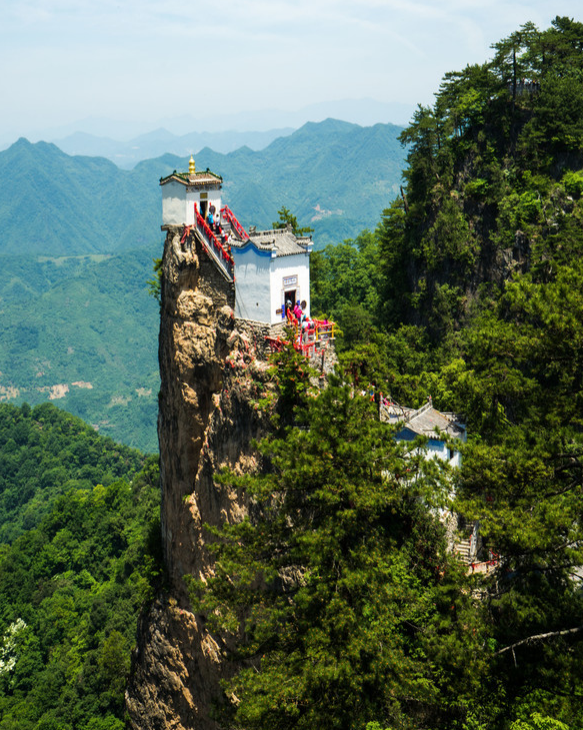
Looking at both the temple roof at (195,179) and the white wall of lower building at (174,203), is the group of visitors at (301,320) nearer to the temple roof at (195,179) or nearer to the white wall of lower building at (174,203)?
the white wall of lower building at (174,203)

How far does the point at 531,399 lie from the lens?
67.8 ft

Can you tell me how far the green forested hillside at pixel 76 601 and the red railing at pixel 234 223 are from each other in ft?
60.4

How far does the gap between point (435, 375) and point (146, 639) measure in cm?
2158

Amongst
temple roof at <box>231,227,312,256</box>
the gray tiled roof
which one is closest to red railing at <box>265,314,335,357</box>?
temple roof at <box>231,227,312,256</box>

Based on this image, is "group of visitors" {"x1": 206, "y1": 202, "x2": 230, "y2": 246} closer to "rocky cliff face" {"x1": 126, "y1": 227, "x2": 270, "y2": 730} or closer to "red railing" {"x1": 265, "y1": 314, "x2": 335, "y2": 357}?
"rocky cliff face" {"x1": 126, "y1": 227, "x2": 270, "y2": 730}

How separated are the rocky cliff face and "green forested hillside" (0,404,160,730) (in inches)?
Result: 125

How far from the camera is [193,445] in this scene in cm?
3834

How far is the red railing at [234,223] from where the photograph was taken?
35922 millimetres

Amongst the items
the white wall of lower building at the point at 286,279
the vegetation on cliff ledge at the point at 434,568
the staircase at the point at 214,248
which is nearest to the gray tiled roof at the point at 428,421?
the vegetation on cliff ledge at the point at 434,568

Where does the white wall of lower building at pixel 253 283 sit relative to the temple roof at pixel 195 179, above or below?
below

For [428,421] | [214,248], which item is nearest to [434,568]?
[428,421]

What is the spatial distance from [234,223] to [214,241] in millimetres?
1558

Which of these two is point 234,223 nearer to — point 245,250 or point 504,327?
point 245,250

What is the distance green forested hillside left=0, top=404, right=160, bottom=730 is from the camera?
58.1 m
